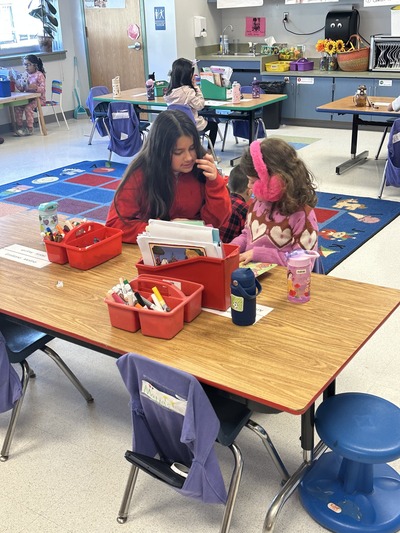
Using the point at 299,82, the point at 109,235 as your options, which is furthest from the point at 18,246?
the point at 299,82

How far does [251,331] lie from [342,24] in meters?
7.00

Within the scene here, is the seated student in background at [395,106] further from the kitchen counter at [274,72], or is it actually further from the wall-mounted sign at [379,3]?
the wall-mounted sign at [379,3]

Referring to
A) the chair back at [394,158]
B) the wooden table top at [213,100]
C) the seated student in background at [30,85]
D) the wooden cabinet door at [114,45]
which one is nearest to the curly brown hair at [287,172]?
the chair back at [394,158]

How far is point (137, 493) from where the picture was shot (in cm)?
212

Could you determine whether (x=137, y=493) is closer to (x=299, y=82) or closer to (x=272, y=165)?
(x=272, y=165)

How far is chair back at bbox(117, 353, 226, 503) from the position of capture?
1.62m

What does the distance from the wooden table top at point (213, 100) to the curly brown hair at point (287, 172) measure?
3567mm

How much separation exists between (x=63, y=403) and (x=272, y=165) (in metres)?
1.38

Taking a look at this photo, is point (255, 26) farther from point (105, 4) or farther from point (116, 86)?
point (116, 86)

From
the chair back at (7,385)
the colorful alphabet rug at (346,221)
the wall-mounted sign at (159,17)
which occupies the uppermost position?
the wall-mounted sign at (159,17)

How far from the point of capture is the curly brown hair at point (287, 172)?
236 cm

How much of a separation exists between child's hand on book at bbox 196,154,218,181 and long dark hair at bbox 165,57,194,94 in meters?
3.33

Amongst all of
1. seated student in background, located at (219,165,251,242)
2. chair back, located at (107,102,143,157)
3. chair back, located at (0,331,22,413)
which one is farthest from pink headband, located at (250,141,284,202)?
chair back, located at (107,102,143,157)

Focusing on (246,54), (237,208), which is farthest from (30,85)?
(237,208)
